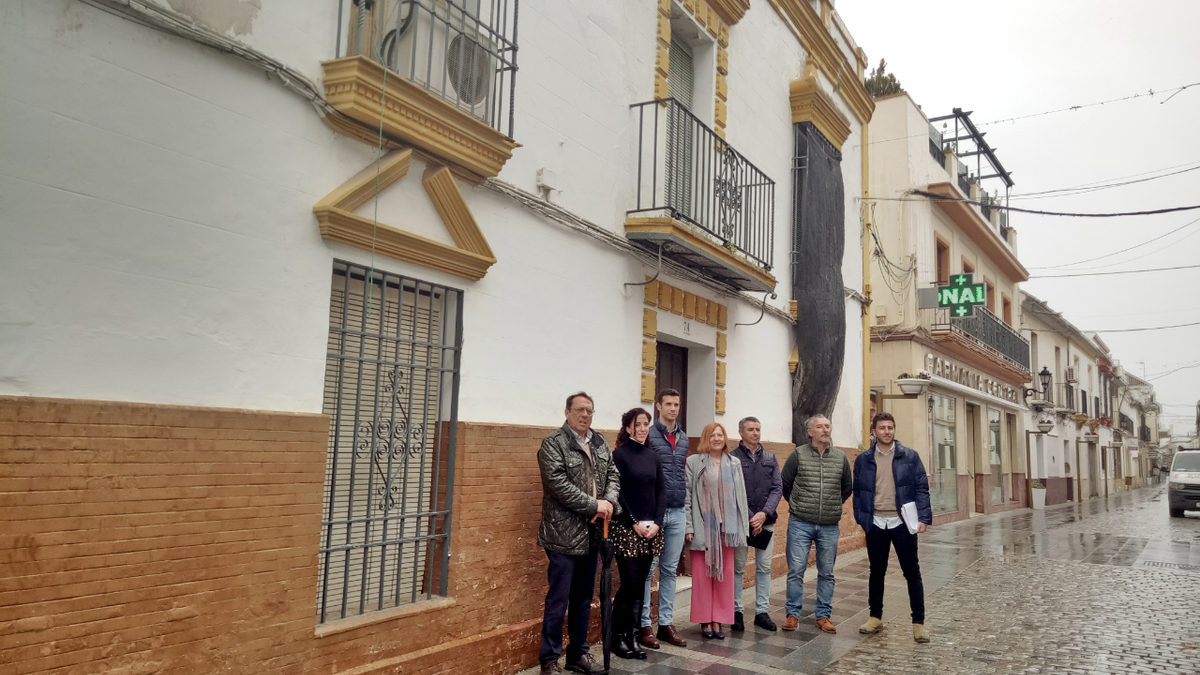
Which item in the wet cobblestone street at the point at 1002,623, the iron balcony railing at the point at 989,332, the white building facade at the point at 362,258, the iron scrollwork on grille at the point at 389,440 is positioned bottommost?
the wet cobblestone street at the point at 1002,623

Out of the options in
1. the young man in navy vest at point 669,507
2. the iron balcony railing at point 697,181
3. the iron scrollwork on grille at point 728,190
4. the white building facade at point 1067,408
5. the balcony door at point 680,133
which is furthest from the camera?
the white building facade at point 1067,408

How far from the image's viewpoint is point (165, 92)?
3842 mm

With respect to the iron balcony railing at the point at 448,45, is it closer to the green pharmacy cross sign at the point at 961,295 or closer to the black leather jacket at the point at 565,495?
the black leather jacket at the point at 565,495

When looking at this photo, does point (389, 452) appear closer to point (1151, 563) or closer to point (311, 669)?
point (311, 669)

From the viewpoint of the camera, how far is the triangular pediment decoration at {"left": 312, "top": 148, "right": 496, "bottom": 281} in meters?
4.57

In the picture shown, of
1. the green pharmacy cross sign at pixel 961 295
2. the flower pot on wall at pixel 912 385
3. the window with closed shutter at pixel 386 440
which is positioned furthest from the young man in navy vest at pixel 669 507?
the green pharmacy cross sign at pixel 961 295

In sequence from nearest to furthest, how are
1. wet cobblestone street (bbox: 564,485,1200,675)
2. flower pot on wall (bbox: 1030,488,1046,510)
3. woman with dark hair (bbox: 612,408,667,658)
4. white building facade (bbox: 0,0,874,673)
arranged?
white building facade (bbox: 0,0,874,673)
woman with dark hair (bbox: 612,408,667,658)
wet cobblestone street (bbox: 564,485,1200,675)
flower pot on wall (bbox: 1030,488,1046,510)

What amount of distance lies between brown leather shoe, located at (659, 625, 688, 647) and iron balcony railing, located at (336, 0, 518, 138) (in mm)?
3870

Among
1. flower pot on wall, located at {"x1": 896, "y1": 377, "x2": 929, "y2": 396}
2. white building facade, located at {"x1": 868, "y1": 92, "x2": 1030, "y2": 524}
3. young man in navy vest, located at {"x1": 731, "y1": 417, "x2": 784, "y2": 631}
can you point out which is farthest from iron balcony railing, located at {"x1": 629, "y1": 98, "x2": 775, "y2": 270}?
flower pot on wall, located at {"x1": 896, "y1": 377, "x2": 929, "y2": 396}

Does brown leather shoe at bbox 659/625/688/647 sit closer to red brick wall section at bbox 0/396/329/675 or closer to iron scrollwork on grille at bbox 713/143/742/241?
red brick wall section at bbox 0/396/329/675

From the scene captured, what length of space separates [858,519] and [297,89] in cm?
542

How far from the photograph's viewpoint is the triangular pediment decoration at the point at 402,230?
15.0 ft

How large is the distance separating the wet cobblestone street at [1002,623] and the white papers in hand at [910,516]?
92 centimetres

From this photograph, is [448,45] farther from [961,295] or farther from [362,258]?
[961,295]
